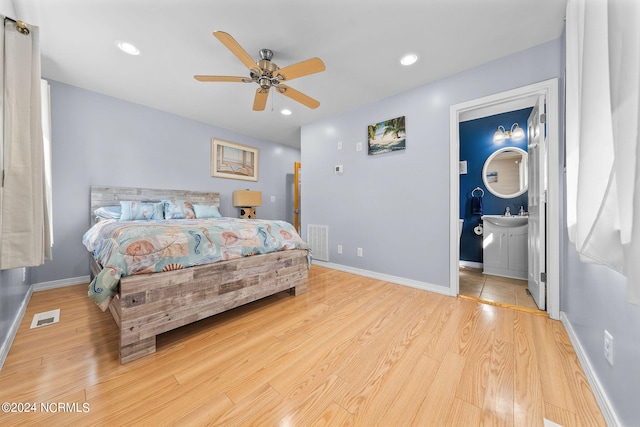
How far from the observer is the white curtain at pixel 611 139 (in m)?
0.55

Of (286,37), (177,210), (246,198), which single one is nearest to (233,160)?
(246,198)

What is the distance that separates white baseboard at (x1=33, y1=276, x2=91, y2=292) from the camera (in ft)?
8.68

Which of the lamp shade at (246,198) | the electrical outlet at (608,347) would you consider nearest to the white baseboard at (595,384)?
the electrical outlet at (608,347)

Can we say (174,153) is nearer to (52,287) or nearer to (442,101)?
(52,287)

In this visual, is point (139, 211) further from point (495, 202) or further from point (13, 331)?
point (495, 202)

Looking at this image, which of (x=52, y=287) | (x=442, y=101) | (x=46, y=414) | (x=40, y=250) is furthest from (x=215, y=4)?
(x=52, y=287)

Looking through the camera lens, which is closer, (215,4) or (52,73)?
(215,4)

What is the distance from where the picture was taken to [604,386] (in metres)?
1.09

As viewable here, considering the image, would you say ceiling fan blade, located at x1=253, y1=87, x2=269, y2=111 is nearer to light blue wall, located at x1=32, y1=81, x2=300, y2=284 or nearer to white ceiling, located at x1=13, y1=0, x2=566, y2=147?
white ceiling, located at x1=13, y1=0, x2=566, y2=147

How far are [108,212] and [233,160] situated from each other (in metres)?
2.08

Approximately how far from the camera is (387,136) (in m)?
3.00

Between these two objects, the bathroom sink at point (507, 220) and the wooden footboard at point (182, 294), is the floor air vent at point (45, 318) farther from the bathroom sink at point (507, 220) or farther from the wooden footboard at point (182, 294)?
the bathroom sink at point (507, 220)

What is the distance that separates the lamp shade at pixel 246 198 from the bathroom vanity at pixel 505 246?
3827 mm

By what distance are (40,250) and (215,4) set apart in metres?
1.93
